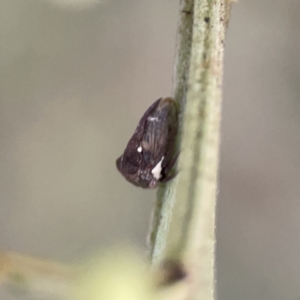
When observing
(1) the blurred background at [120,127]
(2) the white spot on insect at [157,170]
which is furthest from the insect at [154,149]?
(1) the blurred background at [120,127]

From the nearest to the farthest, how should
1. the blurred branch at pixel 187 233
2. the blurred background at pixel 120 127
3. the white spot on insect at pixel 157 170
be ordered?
the blurred branch at pixel 187 233
the white spot on insect at pixel 157 170
the blurred background at pixel 120 127

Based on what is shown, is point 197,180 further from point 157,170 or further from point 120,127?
point 120,127

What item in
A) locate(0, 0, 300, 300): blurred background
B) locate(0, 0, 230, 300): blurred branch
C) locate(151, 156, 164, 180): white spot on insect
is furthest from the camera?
locate(0, 0, 300, 300): blurred background

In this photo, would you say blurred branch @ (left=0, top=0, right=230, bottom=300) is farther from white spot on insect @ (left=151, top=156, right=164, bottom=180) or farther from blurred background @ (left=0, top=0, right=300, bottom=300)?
blurred background @ (left=0, top=0, right=300, bottom=300)

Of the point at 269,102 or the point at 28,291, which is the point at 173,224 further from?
the point at 269,102

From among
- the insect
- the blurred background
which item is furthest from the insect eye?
the blurred background

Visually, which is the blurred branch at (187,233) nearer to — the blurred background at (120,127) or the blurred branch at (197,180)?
the blurred branch at (197,180)
